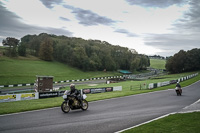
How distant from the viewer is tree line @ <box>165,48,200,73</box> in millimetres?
98062

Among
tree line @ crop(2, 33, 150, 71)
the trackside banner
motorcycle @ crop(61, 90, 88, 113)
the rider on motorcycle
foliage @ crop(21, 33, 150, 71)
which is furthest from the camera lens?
foliage @ crop(21, 33, 150, 71)

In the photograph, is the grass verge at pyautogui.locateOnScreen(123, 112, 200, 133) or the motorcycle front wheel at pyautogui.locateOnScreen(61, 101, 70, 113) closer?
the grass verge at pyautogui.locateOnScreen(123, 112, 200, 133)

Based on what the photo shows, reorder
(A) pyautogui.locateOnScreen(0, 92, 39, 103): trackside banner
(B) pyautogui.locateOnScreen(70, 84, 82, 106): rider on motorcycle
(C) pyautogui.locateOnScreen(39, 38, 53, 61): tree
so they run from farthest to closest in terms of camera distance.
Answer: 1. (C) pyautogui.locateOnScreen(39, 38, 53, 61): tree
2. (A) pyautogui.locateOnScreen(0, 92, 39, 103): trackside banner
3. (B) pyautogui.locateOnScreen(70, 84, 82, 106): rider on motorcycle

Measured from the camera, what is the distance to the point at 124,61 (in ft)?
379

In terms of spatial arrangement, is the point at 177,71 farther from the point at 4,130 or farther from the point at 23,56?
the point at 4,130

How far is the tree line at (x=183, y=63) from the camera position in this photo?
322 ft

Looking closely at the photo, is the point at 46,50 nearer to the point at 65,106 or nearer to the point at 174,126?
the point at 65,106

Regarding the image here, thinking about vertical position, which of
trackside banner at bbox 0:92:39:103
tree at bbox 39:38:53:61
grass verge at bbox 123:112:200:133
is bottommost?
trackside banner at bbox 0:92:39:103

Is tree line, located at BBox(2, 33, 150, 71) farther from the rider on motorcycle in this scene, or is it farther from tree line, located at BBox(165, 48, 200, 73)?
the rider on motorcycle

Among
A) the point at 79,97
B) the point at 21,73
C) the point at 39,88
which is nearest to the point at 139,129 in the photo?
the point at 79,97

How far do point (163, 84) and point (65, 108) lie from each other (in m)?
31.0

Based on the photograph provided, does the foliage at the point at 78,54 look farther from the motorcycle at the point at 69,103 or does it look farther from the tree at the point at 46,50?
the motorcycle at the point at 69,103

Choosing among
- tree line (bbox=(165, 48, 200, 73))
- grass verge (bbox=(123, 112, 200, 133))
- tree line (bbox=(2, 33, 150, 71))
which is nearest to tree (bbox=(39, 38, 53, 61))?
tree line (bbox=(2, 33, 150, 71))

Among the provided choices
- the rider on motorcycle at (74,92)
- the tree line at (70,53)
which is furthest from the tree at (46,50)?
the rider on motorcycle at (74,92)
